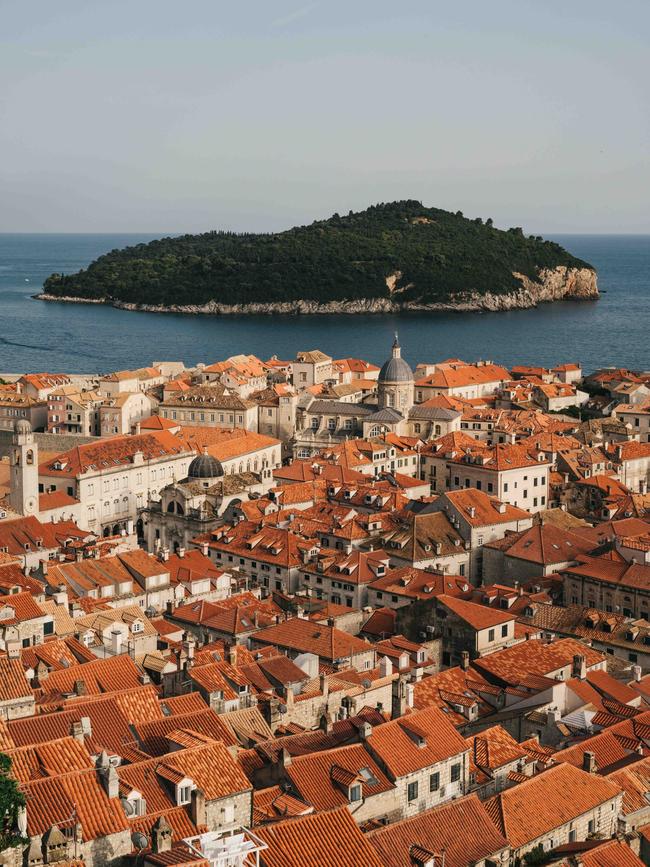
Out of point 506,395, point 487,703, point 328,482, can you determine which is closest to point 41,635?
point 487,703

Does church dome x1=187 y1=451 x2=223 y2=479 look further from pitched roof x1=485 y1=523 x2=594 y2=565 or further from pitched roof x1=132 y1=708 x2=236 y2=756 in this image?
pitched roof x1=132 y1=708 x2=236 y2=756

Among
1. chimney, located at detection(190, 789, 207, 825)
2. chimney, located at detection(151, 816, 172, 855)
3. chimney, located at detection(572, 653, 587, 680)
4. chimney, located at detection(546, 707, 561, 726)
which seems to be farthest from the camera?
chimney, located at detection(572, 653, 587, 680)

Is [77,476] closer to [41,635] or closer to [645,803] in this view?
[41,635]

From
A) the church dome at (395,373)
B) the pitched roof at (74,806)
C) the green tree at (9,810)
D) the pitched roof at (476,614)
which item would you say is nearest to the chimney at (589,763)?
the pitched roof at (74,806)

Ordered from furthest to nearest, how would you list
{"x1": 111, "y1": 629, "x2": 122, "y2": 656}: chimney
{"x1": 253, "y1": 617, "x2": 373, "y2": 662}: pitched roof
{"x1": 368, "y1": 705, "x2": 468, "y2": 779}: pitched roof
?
{"x1": 253, "y1": 617, "x2": 373, "y2": 662}: pitched roof < {"x1": 111, "y1": 629, "x2": 122, "y2": 656}: chimney < {"x1": 368, "y1": 705, "x2": 468, "y2": 779}: pitched roof

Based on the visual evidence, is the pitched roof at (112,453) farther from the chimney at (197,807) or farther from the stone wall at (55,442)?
the chimney at (197,807)

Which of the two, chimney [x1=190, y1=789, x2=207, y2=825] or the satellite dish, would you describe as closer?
the satellite dish

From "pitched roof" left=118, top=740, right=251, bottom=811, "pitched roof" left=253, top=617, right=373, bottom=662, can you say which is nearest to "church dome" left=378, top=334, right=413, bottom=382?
"pitched roof" left=253, top=617, right=373, bottom=662
